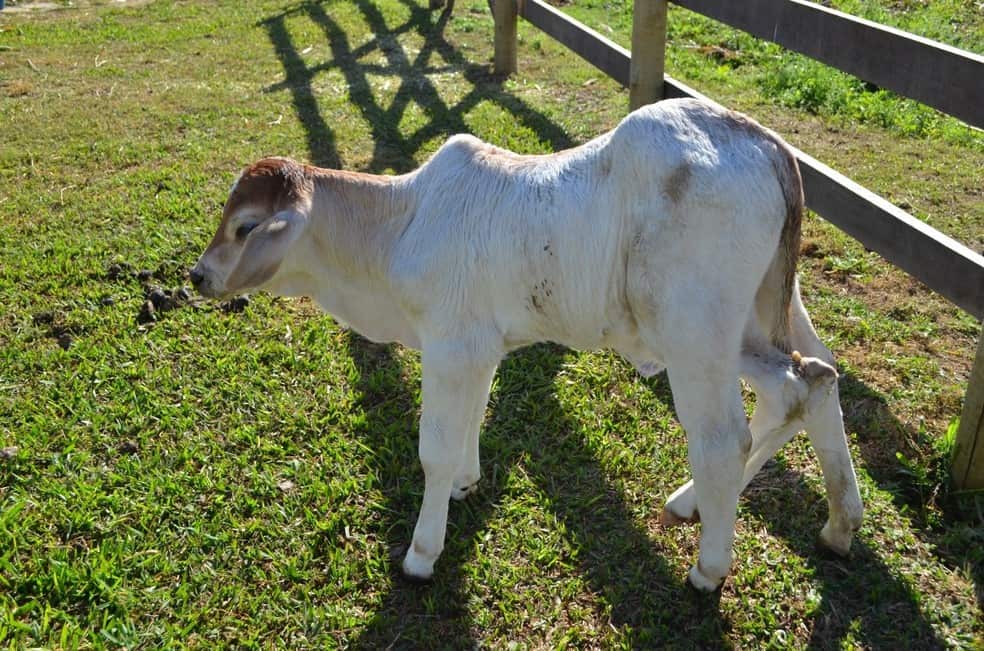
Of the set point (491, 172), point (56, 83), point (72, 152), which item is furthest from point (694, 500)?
point (56, 83)

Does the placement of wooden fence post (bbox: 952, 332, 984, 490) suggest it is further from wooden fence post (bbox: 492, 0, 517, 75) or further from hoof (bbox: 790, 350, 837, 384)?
wooden fence post (bbox: 492, 0, 517, 75)

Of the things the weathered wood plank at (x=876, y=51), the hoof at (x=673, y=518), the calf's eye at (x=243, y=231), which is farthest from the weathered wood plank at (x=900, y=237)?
the calf's eye at (x=243, y=231)

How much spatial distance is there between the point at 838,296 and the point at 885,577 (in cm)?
228

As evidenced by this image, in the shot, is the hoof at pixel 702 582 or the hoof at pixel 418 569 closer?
the hoof at pixel 702 582

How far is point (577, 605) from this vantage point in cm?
341

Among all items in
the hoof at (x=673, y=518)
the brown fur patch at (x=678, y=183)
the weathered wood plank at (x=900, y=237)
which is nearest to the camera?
the brown fur patch at (x=678, y=183)

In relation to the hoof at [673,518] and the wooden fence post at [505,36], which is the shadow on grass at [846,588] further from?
the wooden fence post at [505,36]

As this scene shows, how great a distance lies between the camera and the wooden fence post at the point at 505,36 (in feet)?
30.7

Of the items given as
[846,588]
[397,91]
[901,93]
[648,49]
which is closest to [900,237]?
[901,93]

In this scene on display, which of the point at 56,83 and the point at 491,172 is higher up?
the point at 491,172

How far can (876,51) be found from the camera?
13.1 ft

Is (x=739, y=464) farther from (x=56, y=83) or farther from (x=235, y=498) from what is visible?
(x=56, y=83)

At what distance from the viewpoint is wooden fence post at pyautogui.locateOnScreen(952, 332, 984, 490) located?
3.49 metres

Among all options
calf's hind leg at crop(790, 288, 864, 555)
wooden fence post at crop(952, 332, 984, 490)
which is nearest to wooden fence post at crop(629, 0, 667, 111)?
calf's hind leg at crop(790, 288, 864, 555)
